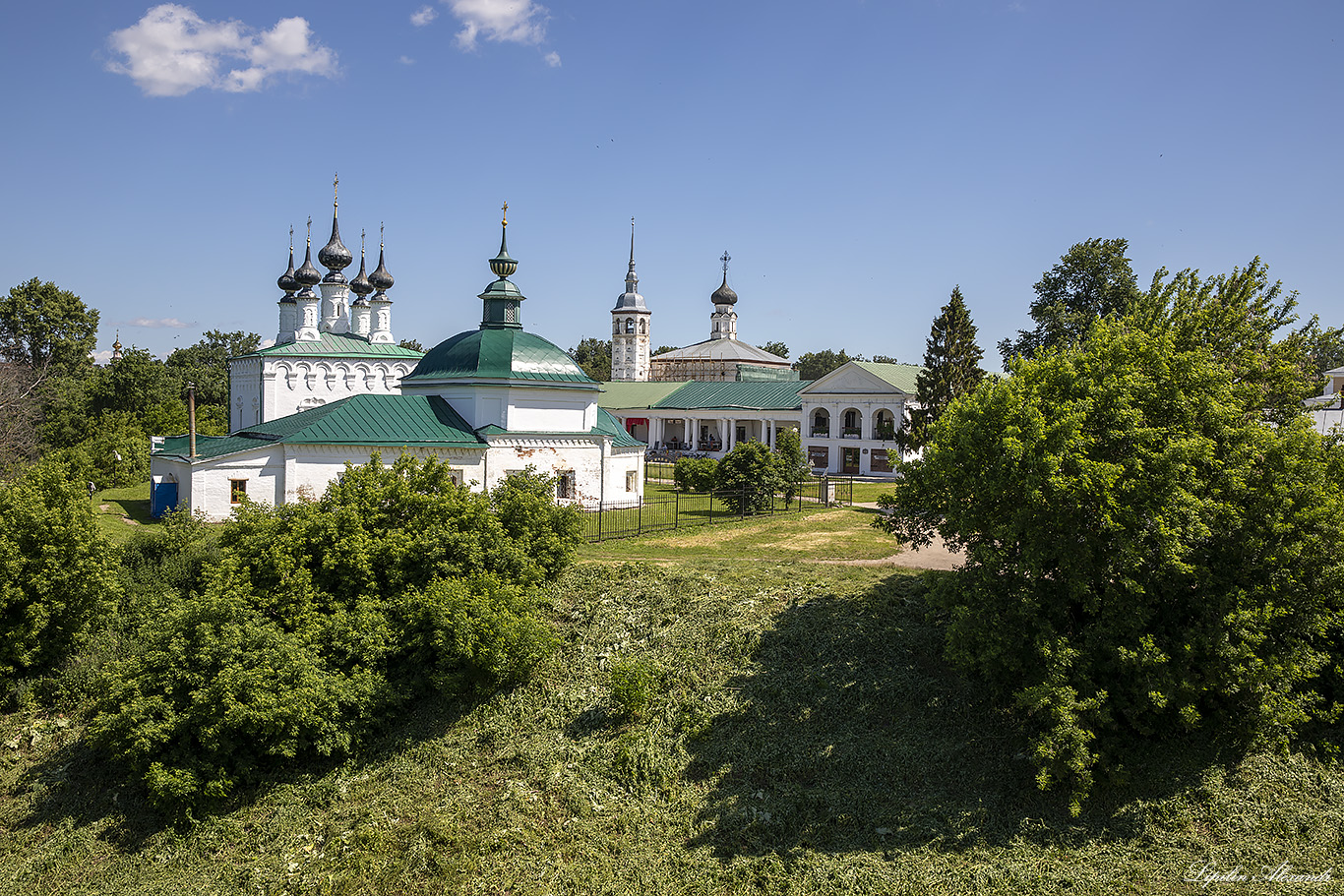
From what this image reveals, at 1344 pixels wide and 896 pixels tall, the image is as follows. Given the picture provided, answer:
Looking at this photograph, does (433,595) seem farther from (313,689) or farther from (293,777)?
(293,777)

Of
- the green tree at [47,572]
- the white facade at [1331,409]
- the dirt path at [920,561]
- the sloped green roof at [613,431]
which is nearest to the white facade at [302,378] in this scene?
the sloped green roof at [613,431]

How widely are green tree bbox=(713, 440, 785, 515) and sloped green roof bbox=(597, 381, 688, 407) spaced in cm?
3044

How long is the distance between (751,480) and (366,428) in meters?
12.1

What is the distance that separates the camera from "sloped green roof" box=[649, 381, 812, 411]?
53000 millimetres

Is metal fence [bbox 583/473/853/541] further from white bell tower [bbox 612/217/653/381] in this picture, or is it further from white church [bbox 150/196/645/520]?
white bell tower [bbox 612/217/653/381]

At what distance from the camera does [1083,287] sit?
138 ft

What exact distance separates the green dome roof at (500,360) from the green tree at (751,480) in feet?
18.3

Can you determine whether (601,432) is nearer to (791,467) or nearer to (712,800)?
(791,467)

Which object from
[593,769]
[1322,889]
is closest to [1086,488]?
[1322,889]

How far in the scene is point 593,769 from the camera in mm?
14234

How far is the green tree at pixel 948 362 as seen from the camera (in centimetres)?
3747

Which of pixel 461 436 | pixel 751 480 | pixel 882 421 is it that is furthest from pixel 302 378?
pixel 882 421

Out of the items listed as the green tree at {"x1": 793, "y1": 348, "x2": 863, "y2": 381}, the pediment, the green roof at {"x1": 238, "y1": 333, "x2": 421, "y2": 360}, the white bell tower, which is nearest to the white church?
the green roof at {"x1": 238, "y1": 333, "x2": 421, "y2": 360}

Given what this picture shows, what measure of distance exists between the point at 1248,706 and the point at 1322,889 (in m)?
2.21
